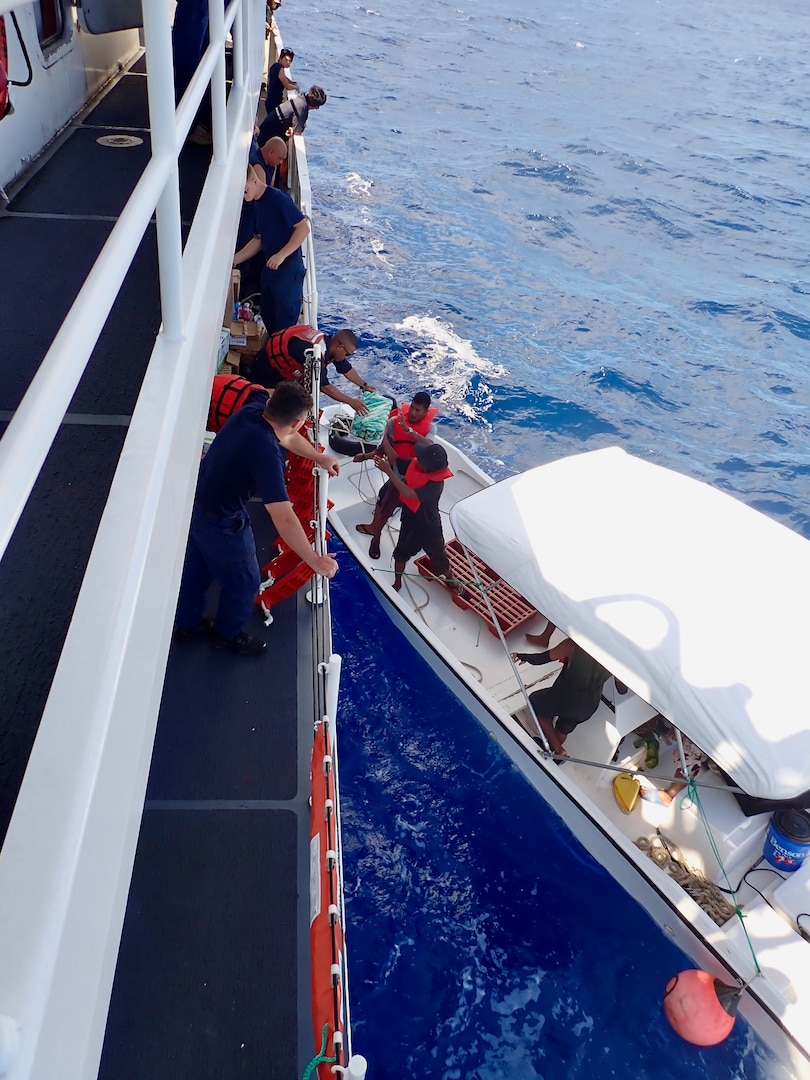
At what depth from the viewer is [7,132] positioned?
168 inches

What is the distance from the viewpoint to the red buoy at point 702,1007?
557 centimetres

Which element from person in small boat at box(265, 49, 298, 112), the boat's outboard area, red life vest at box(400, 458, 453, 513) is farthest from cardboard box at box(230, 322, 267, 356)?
person in small boat at box(265, 49, 298, 112)

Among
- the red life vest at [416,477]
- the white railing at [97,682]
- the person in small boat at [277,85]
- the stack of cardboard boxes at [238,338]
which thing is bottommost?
the red life vest at [416,477]

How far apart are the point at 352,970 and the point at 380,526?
407cm

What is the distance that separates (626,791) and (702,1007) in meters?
1.55

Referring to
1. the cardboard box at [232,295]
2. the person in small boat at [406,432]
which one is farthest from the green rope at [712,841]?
the cardboard box at [232,295]

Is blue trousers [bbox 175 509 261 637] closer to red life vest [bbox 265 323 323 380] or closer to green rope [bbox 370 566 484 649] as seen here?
red life vest [bbox 265 323 323 380]

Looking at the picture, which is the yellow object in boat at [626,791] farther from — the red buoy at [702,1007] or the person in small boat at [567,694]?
the red buoy at [702,1007]

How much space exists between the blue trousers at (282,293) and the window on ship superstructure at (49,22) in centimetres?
215

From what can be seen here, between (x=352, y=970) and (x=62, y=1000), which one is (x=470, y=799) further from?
(x=62, y=1000)

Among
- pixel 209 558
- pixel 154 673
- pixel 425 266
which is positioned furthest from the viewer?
pixel 425 266

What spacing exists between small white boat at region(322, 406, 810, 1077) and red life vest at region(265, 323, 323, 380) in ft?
5.74

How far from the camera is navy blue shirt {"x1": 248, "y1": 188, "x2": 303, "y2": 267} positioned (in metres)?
6.37

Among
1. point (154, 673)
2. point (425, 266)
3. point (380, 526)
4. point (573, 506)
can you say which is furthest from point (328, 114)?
point (154, 673)
